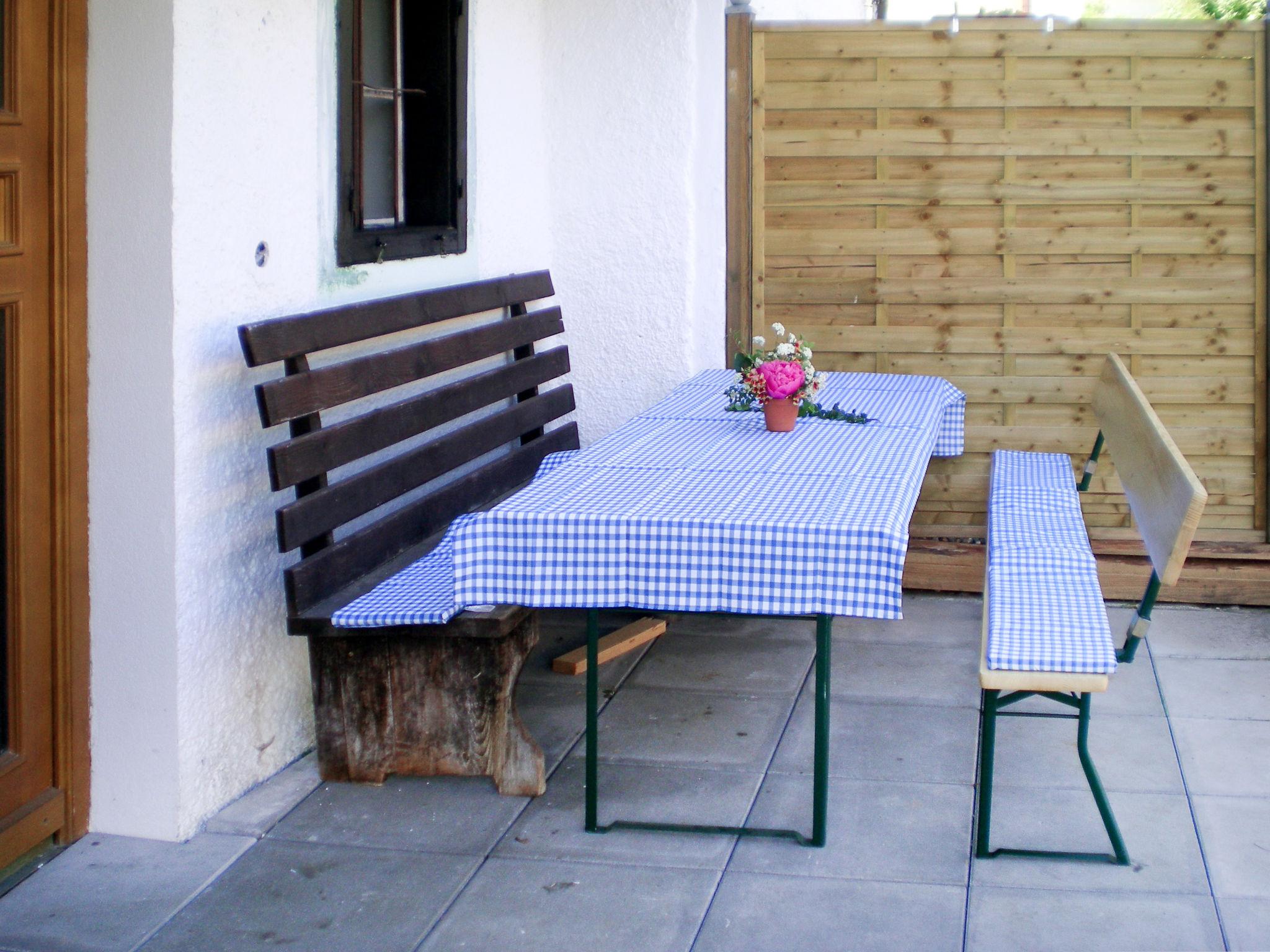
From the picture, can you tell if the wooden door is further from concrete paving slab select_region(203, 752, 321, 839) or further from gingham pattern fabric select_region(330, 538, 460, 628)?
gingham pattern fabric select_region(330, 538, 460, 628)

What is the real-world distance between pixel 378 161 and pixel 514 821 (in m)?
2.36

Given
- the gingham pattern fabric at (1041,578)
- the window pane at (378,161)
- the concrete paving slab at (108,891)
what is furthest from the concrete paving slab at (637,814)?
the window pane at (378,161)

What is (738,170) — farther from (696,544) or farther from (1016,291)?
(696,544)

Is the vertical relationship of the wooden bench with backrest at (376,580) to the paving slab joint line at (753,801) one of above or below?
above

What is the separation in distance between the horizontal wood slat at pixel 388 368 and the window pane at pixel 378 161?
1.57ft

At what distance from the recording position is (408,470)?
14.9ft

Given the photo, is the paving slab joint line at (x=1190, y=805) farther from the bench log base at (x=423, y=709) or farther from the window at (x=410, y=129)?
the window at (x=410, y=129)

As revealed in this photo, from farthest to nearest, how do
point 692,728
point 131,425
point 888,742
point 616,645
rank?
point 616,645, point 692,728, point 888,742, point 131,425

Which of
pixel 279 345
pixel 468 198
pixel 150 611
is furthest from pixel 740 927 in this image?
pixel 468 198

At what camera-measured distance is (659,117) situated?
609 cm

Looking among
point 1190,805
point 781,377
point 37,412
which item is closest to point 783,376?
point 781,377

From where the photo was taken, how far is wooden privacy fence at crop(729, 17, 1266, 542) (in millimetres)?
5863

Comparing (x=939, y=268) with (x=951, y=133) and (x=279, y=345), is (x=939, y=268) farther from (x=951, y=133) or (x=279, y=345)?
(x=279, y=345)

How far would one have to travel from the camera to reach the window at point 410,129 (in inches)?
188
